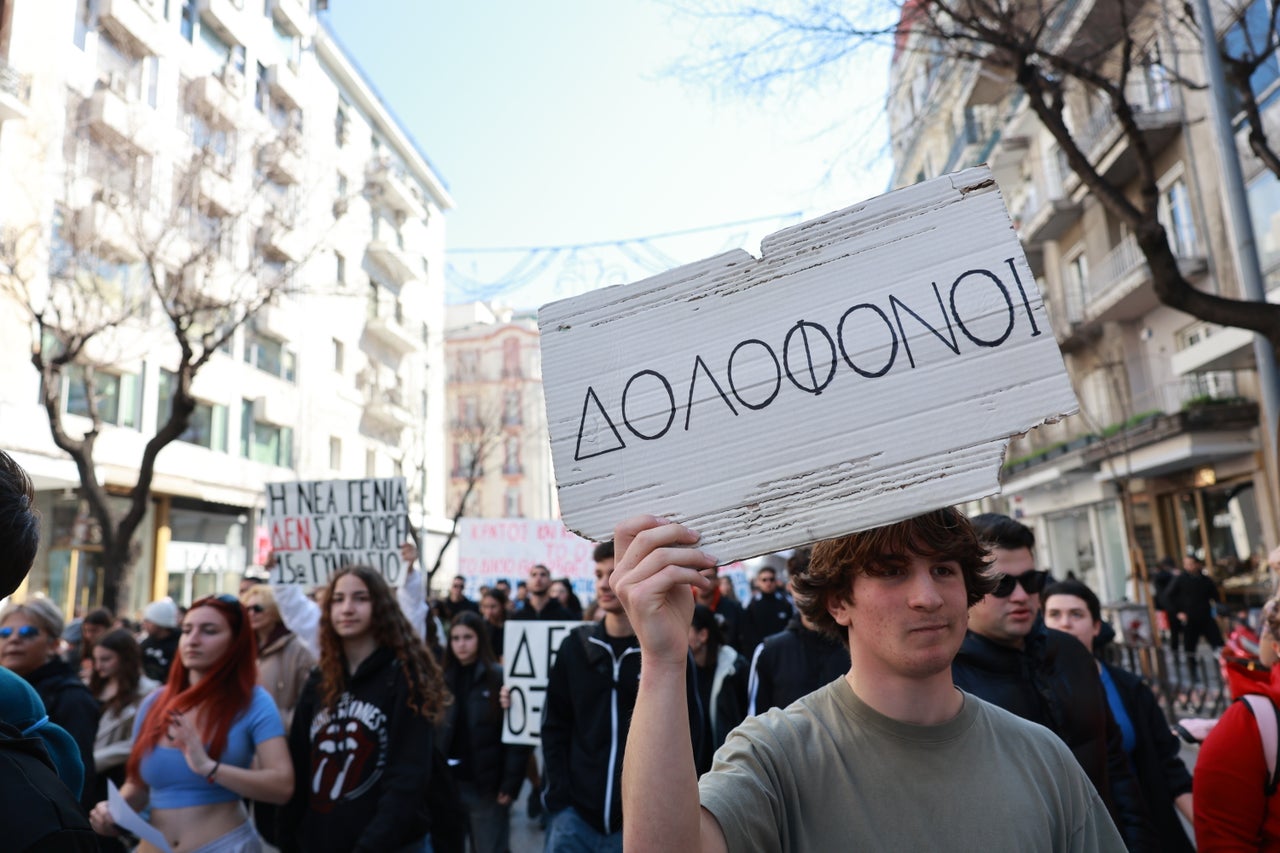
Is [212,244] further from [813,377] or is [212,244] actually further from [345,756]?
[813,377]

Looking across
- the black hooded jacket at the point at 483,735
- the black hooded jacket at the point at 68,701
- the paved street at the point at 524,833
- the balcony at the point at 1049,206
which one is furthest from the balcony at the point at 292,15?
the black hooded jacket at the point at 68,701

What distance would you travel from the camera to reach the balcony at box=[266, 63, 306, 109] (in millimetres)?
27031

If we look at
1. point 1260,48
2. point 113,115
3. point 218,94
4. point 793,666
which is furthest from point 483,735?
point 218,94

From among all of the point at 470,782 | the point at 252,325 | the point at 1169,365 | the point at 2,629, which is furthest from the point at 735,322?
the point at 252,325

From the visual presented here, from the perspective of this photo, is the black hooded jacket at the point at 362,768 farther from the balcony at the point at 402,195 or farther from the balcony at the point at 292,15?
the balcony at the point at 402,195

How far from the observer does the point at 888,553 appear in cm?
178

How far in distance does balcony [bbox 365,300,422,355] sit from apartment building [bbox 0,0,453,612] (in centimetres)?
12

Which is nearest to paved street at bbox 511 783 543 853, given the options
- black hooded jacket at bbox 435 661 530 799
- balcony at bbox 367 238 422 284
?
black hooded jacket at bbox 435 661 530 799

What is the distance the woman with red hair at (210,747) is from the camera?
3.69 meters

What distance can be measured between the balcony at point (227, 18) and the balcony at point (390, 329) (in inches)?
421

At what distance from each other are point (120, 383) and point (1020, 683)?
2137 centimetres

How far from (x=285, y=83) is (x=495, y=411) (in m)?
12.5

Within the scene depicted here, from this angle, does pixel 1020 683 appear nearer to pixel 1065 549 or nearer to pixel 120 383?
pixel 120 383

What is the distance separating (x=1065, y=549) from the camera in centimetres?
2894
